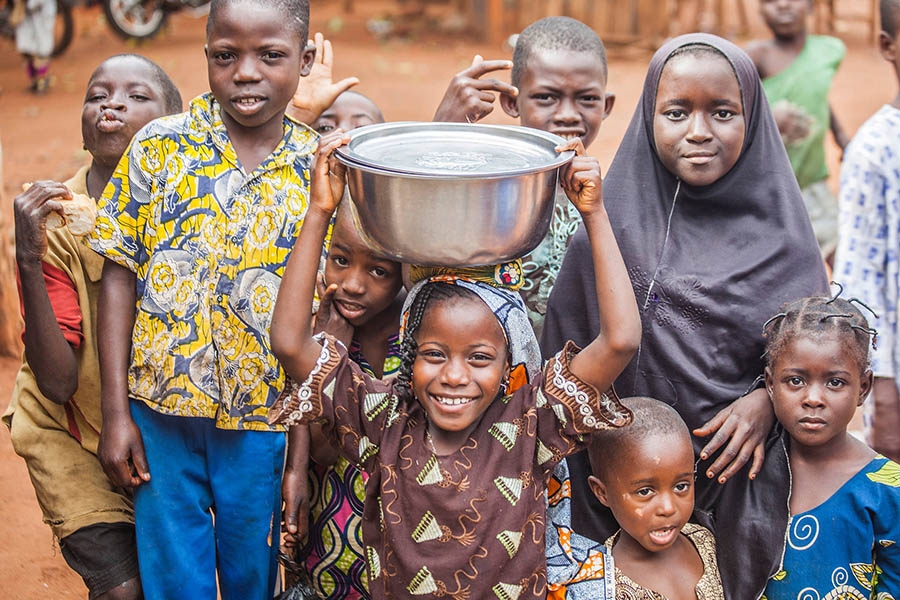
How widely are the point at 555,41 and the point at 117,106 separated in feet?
4.48

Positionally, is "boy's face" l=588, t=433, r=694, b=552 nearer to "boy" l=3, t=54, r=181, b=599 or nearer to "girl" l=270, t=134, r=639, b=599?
"girl" l=270, t=134, r=639, b=599

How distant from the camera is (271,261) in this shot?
2.67 m

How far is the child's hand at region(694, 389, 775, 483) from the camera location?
2.60 m

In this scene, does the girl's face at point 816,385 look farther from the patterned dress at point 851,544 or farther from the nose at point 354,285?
the nose at point 354,285

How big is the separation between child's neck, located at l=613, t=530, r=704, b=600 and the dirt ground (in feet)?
10.5

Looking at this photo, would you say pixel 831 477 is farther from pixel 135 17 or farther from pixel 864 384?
pixel 135 17

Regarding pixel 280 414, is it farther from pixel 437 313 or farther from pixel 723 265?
pixel 723 265

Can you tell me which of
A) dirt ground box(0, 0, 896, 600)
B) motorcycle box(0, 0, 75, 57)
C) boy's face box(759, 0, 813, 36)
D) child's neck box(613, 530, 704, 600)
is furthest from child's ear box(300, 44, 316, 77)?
motorcycle box(0, 0, 75, 57)

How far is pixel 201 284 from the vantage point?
2666 mm

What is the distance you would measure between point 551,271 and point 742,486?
84cm

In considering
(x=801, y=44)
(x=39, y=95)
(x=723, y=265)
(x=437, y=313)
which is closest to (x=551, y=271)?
(x=723, y=265)

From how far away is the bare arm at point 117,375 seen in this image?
270 cm

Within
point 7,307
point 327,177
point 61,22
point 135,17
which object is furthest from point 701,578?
point 61,22

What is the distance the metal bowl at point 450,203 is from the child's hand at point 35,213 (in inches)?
31.4
